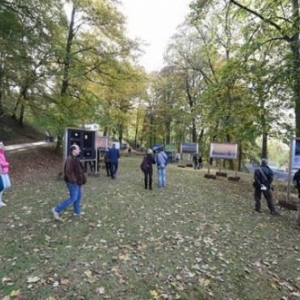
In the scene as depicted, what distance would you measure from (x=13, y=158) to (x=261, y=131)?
13121 mm

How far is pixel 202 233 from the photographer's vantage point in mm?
7375

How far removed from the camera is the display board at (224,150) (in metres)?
17.7

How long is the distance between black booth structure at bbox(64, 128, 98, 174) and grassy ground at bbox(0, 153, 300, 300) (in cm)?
357

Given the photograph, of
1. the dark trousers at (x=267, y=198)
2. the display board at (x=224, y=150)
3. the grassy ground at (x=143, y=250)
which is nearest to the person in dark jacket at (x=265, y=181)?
the dark trousers at (x=267, y=198)

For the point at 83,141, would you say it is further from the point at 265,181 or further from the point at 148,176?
the point at 265,181

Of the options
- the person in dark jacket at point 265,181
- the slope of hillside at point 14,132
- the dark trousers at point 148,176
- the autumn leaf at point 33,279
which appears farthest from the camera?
the slope of hillside at point 14,132

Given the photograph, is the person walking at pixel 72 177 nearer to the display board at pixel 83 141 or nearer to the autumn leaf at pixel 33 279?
the autumn leaf at pixel 33 279

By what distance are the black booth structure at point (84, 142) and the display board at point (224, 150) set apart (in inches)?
279

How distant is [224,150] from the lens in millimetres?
17781

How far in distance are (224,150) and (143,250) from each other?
41.6 ft

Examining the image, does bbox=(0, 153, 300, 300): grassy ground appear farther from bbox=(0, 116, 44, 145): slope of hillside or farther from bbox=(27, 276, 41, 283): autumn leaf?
bbox=(0, 116, 44, 145): slope of hillside

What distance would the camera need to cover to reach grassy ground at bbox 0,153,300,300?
4793mm

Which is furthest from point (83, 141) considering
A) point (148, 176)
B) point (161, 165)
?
point (161, 165)

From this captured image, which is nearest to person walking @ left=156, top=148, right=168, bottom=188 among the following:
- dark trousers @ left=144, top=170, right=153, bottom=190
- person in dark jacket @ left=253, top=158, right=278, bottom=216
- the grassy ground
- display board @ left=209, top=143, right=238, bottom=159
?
dark trousers @ left=144, top=170, right=153, bottom=190
